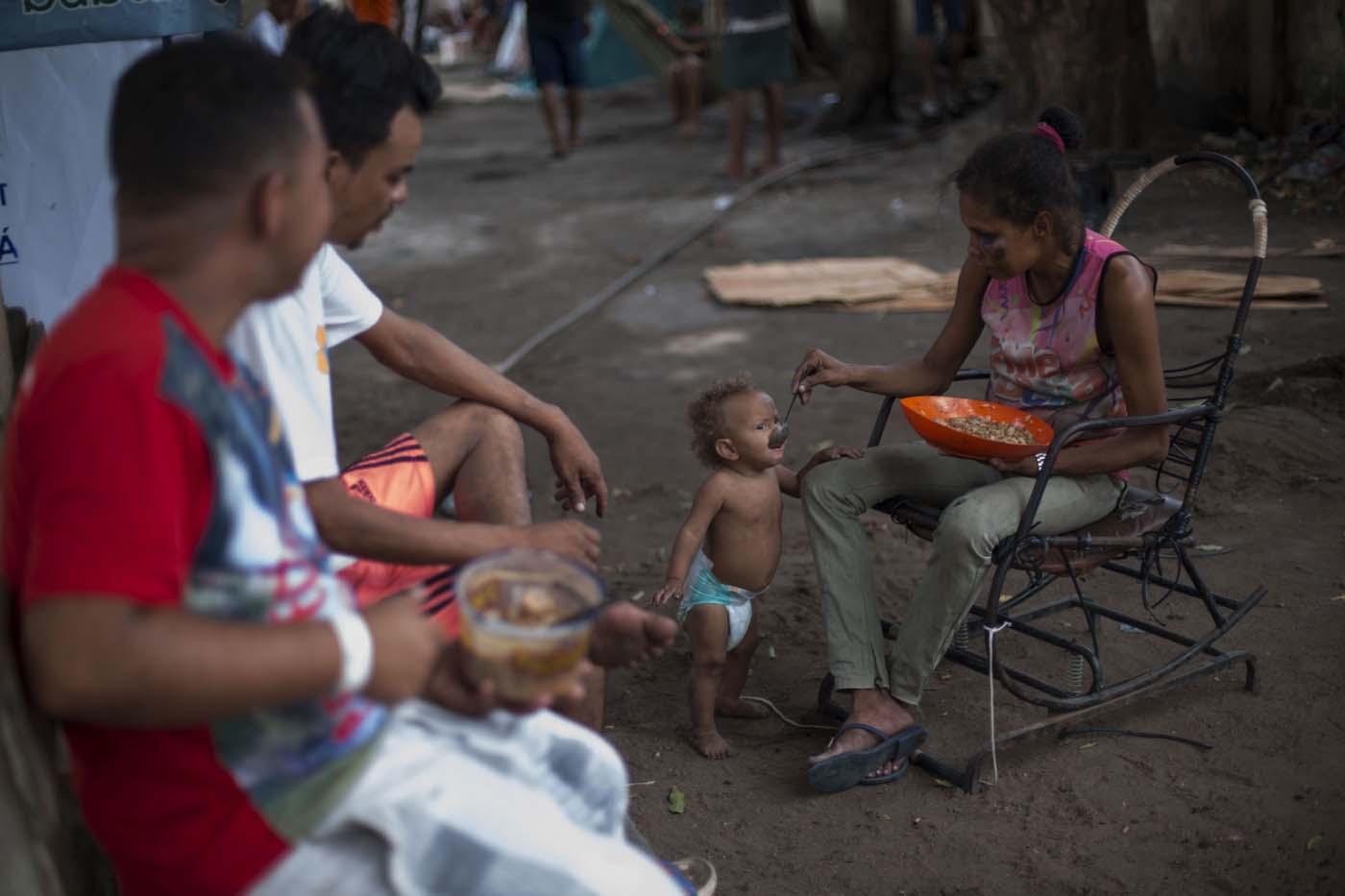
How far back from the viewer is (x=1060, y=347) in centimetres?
328

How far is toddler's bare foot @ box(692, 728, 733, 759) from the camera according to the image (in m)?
3.37

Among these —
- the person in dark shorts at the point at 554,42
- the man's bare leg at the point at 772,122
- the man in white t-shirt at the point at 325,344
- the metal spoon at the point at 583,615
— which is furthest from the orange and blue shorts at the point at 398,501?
the person in dark shorts at the point at 554,42

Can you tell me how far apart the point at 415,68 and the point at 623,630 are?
3.50ft

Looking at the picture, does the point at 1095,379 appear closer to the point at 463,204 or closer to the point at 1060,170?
the point at 1060,170

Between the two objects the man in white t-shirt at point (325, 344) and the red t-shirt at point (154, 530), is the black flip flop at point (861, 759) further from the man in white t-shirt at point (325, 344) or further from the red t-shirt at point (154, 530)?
the red t-shirt at point (154, 530)

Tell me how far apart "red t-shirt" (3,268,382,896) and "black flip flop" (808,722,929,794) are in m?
1.61

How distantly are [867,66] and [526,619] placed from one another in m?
11.8

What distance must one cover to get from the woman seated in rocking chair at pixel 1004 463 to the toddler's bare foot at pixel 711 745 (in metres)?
0.33

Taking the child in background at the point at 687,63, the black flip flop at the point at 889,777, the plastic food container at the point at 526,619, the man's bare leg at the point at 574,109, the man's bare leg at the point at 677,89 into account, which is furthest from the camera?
the man's bare leg at the point at 677,89

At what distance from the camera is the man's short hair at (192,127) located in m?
1.54

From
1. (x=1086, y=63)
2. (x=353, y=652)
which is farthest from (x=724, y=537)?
(x=1086, y=63)

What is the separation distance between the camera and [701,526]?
334 cm

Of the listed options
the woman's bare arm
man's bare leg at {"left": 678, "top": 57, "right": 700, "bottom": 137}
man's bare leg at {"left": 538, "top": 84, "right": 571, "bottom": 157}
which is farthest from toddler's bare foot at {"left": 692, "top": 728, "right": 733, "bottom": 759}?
man's bare leg at {"left": 678, "top": 57, "right": 700, "bottom": 137}

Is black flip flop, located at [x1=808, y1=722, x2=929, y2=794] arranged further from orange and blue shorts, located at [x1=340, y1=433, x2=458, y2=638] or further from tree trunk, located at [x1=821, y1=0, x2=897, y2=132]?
tree trunk, located at [x1=821, y1=0, x2=897, y2=132]
